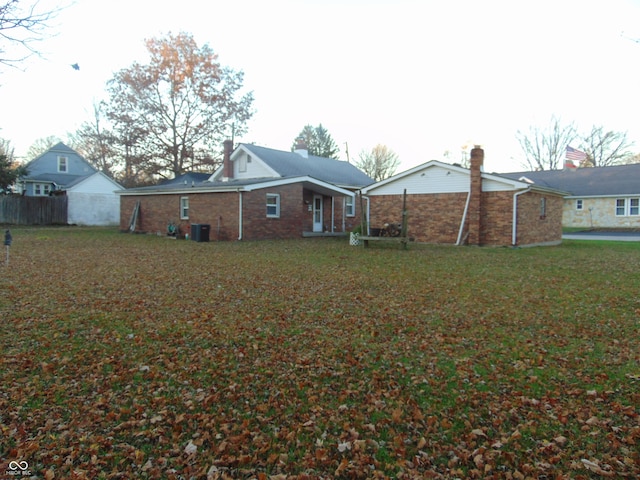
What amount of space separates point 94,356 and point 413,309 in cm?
452

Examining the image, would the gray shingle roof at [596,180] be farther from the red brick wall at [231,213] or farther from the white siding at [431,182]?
the red brick wall at [231,213]

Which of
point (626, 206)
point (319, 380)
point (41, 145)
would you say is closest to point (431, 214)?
point (319, 380)

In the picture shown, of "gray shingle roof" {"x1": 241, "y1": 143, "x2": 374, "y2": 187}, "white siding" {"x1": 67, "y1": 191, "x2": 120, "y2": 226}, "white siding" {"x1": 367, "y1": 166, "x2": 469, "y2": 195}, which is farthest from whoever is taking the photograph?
"white siding" {"x1": 67, "y1": 191, "x2": 120, "y2": 226}

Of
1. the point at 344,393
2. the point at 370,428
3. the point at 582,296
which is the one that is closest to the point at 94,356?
the point at 344,393

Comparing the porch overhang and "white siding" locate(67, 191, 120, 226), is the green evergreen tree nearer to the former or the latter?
"white siding" locate(67, 191, 120, 226)

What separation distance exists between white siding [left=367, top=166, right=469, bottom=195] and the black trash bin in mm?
8570

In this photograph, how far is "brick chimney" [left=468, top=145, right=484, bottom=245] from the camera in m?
18.2

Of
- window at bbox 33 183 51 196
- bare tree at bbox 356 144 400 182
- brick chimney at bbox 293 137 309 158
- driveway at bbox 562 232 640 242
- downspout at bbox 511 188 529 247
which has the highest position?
bare tree at bbox 356 144 400 182

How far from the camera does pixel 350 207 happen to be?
28.1 metres

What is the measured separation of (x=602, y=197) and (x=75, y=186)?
38.4 m

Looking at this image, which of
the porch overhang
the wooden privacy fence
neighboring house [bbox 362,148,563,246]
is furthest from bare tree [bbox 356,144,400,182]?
the wooden privacy fence

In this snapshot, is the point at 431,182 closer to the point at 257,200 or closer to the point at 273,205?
the point at 273,205

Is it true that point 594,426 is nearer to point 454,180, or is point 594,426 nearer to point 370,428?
point 370,428

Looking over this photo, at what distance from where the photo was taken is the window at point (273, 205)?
21078mm
